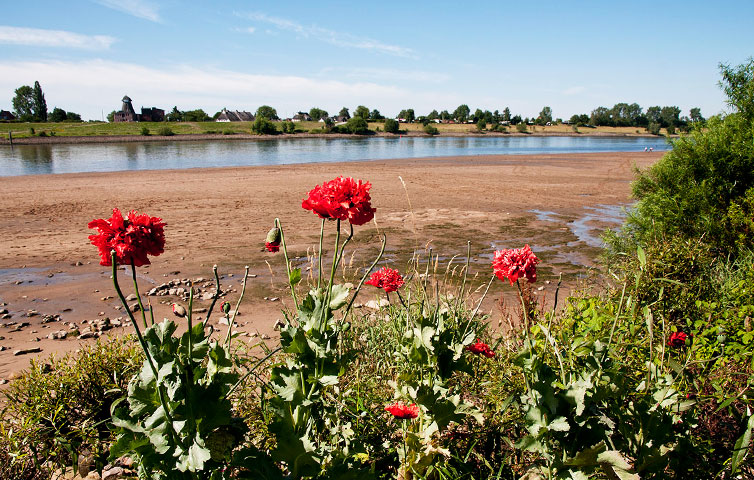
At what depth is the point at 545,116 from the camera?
512ft

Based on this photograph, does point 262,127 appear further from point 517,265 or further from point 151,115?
point 517,265

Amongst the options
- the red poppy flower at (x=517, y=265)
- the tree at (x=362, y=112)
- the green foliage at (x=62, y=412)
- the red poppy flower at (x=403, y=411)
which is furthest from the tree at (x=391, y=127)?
the red poppy flower at (x=403, y=411)

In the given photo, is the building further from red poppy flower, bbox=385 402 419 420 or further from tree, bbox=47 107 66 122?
red poppy flower, bbox=385 402 419 420

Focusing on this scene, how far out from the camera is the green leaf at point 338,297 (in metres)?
2.15

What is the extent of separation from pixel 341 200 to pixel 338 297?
453mm

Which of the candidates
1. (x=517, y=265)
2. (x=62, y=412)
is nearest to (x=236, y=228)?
(x=62, y=412)

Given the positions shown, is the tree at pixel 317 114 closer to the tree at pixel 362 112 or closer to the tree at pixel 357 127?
the tree at pixel 362 112

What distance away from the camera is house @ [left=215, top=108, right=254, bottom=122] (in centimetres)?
12194

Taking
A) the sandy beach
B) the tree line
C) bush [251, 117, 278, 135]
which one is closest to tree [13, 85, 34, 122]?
the tree line

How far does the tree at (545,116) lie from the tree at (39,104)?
132574mm

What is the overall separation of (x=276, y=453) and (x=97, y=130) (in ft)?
277

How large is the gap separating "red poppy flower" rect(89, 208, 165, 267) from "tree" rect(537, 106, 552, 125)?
160600 millimetres

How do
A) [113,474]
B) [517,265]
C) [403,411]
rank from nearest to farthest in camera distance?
[403,411] < [517,265] < [113,474]

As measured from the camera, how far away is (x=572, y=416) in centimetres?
206
